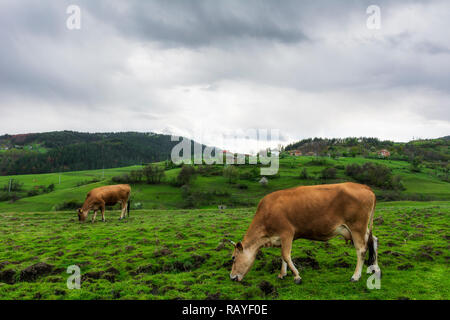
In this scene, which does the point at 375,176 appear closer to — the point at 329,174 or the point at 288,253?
the point at 329,174

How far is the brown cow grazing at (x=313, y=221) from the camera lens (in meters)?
8.41

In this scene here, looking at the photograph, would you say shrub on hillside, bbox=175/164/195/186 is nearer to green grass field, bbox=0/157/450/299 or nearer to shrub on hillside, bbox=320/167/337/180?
shrub on hillside, bbox=320/167/337/180

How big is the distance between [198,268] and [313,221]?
5025 mm

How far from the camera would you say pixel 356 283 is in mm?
8227

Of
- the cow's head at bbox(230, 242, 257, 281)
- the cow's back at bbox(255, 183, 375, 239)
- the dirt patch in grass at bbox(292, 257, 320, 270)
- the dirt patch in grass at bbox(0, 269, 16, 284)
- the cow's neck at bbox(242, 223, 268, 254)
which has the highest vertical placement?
the cow's back at bbox(255, 183, 375, 239)

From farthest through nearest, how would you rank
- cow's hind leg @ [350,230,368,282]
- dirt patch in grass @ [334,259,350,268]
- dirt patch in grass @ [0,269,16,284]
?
1. dirt patch in grass @ [334,259,350,268]
2. dirt patch in grass @ [0,269,16,284]
3. cow's hind leg @ [350,230,368,282]

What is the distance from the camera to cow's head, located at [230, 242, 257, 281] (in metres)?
8.79

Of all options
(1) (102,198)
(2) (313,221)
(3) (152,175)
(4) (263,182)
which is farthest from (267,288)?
(3) (152,175)

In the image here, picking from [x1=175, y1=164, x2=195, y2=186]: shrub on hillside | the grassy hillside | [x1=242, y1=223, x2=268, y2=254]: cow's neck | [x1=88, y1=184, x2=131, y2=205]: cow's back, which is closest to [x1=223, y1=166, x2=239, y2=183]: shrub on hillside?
the grassy hillside

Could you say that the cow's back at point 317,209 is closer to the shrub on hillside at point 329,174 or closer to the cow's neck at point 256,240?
the cow's neck at point 256,240

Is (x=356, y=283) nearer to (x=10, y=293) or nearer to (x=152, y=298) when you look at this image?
(x=152, y=298)

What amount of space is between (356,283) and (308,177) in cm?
8900

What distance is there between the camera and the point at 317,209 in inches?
337
